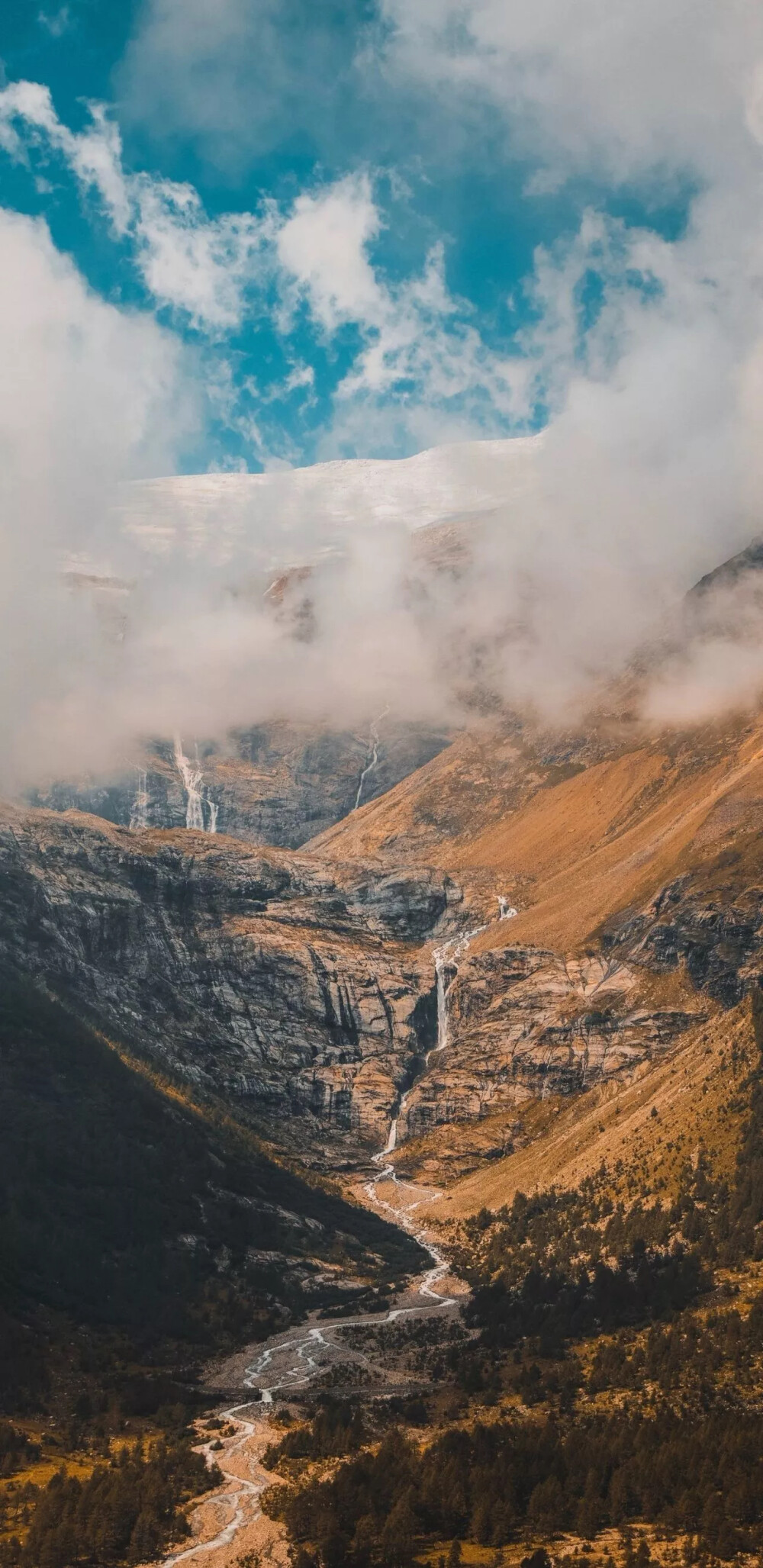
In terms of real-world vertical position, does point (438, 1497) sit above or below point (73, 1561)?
above

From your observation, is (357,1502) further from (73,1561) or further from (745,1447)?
(745,1447)

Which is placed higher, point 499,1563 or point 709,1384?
point 709,1384

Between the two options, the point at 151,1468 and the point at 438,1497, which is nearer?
the point at 438,1497

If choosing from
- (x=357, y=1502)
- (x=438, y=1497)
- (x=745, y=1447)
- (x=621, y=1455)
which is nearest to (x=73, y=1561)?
(x=357, y=1502)

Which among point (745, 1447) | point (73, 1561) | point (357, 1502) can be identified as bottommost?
point (73, 1561)

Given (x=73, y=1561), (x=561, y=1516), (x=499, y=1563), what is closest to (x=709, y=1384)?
(x=561, y=1516)

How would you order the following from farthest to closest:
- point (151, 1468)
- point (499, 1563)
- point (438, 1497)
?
1. point (151, 1468)
2. point (438, 1497)
3. point (499, 1563)

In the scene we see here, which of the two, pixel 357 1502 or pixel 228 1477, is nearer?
pixel 357 1502

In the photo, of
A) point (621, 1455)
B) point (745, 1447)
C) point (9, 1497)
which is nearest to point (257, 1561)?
point (9, 1497)

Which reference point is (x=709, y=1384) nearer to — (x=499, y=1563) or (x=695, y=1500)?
(x=695, y=1500)

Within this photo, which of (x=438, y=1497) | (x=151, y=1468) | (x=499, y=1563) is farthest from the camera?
(x=151, y=1468)
